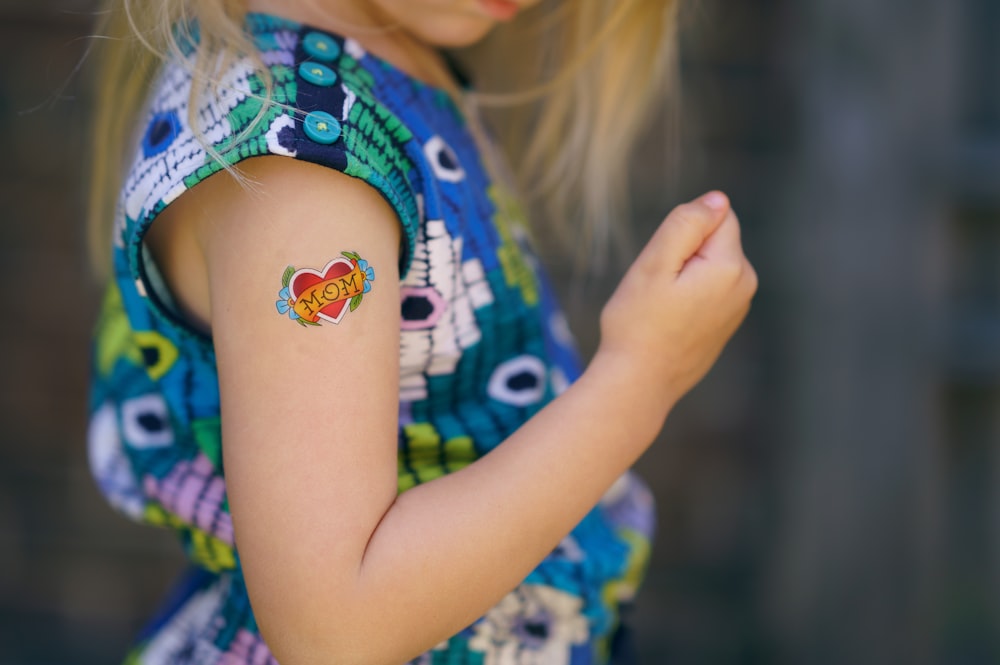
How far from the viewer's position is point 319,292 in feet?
2.36

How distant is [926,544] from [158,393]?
1772 mm

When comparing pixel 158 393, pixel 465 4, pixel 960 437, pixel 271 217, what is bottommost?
pixel 960 437

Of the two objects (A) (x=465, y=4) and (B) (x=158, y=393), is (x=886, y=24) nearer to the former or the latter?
(A) (x=465, y=4)

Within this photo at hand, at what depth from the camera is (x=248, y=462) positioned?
722 mm

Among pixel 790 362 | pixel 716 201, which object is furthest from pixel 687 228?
pixel 790 362

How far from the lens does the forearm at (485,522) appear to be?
2.39ft

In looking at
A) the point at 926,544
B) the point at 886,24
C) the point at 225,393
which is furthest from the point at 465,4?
the point at 926,544

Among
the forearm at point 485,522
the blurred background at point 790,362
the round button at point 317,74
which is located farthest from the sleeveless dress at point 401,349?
the blurred background at point 790,362

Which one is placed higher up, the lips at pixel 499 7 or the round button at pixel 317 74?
the lips at pixel 499 7

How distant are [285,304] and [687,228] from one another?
34 centimetres

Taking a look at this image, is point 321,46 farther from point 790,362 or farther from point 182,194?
point 790,362

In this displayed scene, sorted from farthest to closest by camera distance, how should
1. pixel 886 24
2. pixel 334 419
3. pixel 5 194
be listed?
1. pixel 5 194
2. pixel 886 24
3. pixel 334 419

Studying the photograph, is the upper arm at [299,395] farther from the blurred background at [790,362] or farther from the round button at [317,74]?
the blurred background at [790,362]

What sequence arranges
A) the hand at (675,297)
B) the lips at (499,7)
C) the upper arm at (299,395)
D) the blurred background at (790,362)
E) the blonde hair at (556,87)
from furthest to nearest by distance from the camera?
the blurred background at (790,362), the blonde hair at (556,87), the lips at (499,7), the hand at (675,297), the upper arm at (299,395)
